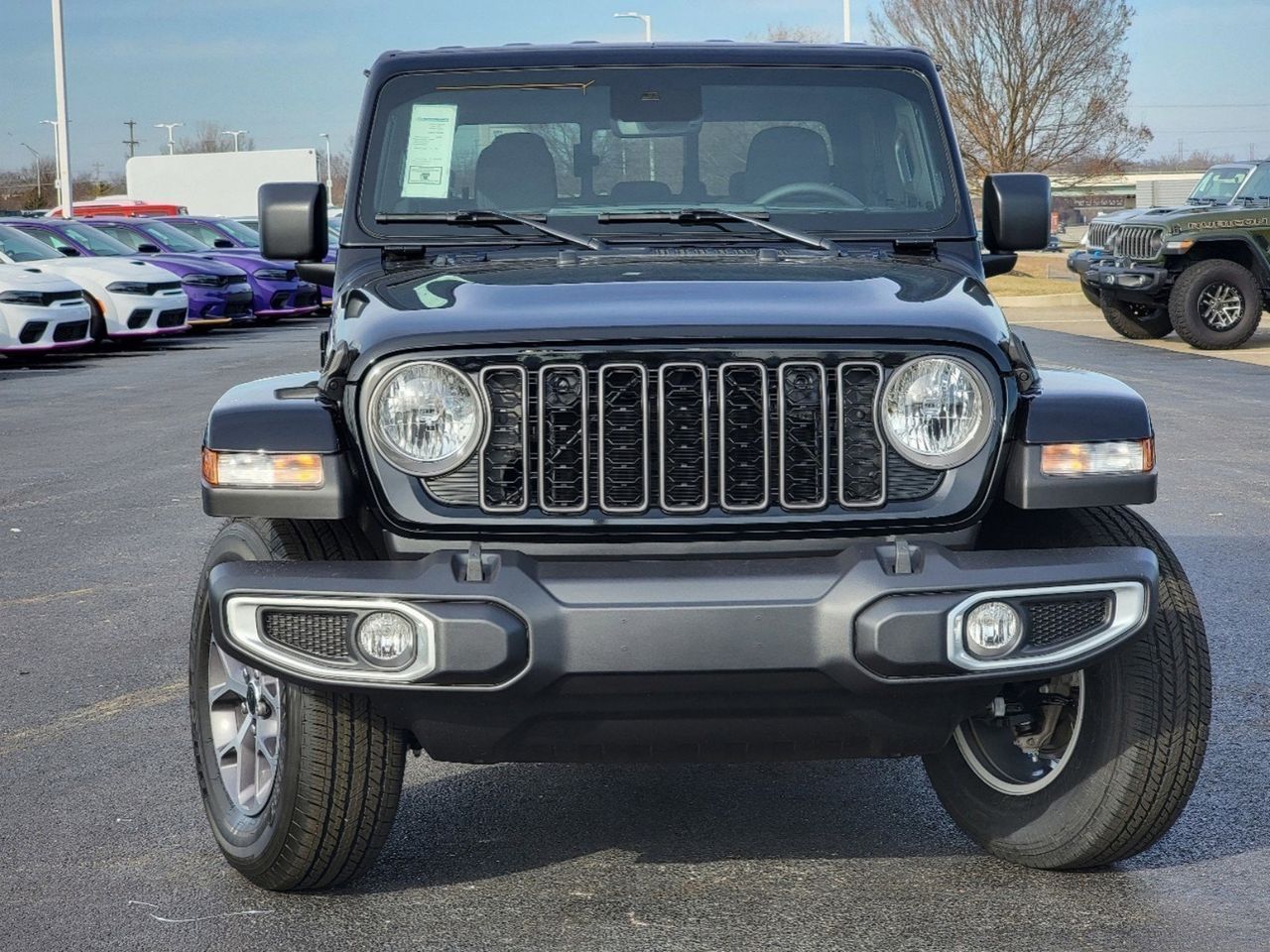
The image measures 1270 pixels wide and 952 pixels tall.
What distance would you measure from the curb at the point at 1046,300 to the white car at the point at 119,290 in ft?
48.3

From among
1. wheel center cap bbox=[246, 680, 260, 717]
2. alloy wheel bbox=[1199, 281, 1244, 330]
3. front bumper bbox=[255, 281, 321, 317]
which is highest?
wheel center cap bbox=[246, 680, 260, 717]

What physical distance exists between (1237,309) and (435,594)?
18.3m

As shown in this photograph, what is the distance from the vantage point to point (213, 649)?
13.4ft

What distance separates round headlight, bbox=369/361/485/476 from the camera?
3629 mm

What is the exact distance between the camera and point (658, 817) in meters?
4.54

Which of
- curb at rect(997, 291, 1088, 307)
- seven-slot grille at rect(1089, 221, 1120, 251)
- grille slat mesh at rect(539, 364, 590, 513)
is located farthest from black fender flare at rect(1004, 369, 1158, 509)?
curb at rect(997, 291, 1088, 307)

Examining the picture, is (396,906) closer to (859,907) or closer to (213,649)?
(213,649)

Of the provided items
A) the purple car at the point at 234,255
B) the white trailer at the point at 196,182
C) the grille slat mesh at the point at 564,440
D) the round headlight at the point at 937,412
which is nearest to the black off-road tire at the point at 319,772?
the grille slat mesh at the point at 564,440

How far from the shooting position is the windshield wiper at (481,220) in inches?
183

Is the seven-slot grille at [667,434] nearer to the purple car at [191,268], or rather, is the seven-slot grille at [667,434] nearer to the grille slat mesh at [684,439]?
the grille slat mesh at [684,439]

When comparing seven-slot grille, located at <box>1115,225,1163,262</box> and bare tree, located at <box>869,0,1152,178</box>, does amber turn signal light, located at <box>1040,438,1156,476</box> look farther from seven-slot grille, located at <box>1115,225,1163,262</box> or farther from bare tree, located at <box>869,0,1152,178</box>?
bare tree, located at <box>869,0,1152,178</box>

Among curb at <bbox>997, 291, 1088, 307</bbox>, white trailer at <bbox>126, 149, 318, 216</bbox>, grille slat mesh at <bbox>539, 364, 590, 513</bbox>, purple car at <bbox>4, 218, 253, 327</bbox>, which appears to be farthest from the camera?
white trailer at <bbox>126, 149, 318, 216</bbox>

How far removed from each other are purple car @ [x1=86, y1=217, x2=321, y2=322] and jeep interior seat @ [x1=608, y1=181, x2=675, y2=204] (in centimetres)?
2087

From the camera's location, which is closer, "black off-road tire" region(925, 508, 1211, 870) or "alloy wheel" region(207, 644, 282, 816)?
"black off-road tire" region(925, 508, 1211, 870)
